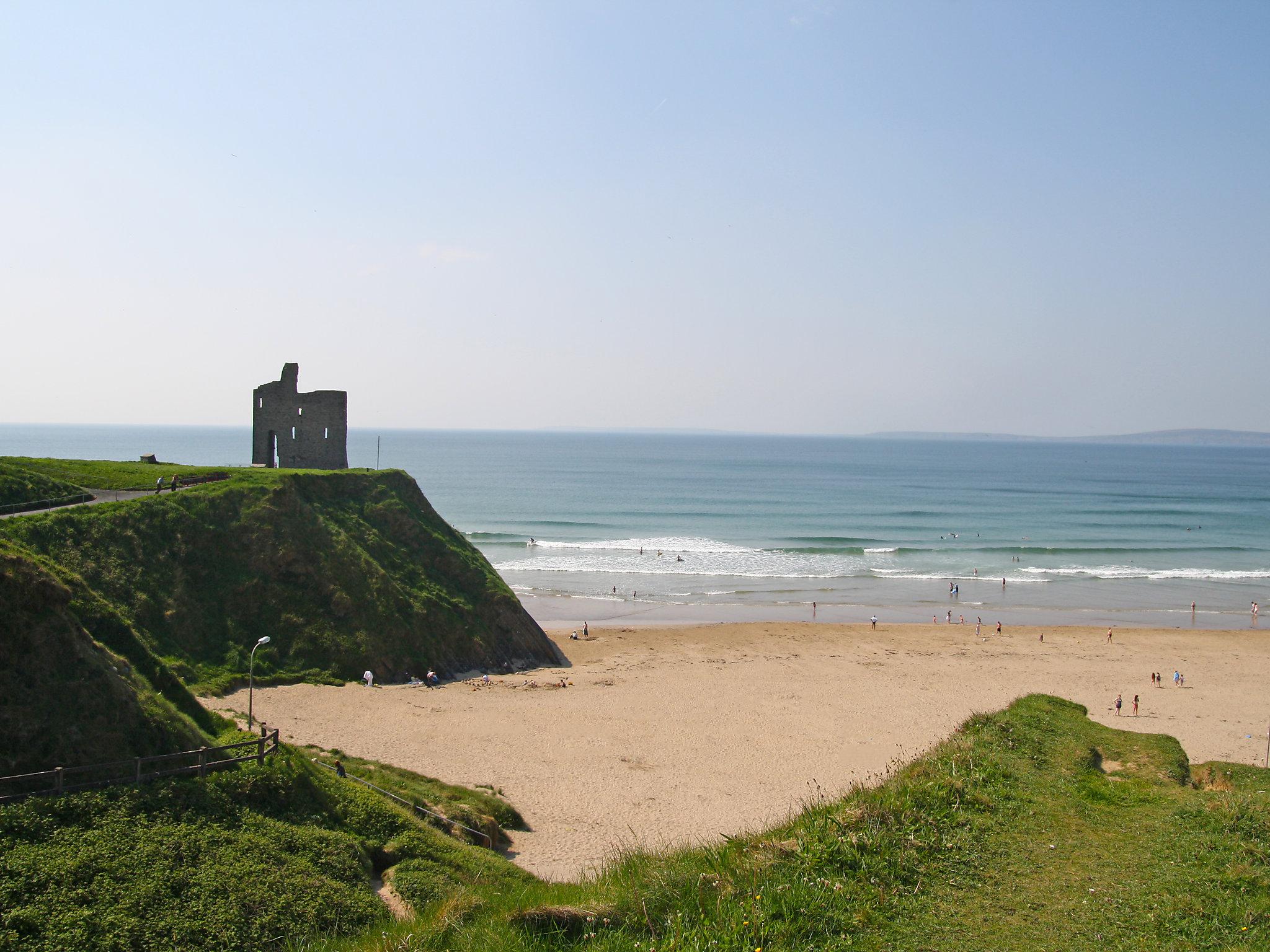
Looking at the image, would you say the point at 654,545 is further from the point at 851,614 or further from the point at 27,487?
the point at 27,487

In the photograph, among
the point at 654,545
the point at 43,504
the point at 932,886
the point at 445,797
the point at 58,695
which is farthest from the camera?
the point at 654,545

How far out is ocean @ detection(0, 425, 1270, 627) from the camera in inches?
1790

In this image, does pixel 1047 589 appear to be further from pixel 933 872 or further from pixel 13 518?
pixel 13 518

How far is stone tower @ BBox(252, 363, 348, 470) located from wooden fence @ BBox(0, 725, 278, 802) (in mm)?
24015

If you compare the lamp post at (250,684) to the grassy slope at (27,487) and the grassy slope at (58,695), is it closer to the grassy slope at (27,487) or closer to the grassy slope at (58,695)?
the grassy slope at (58,695)

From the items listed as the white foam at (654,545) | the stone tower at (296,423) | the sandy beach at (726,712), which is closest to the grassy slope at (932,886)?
the sandy beach at (726,712)

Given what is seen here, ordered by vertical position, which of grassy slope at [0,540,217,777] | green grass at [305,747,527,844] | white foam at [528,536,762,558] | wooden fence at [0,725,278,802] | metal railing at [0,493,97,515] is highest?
metal railing at [0,493,97,515]

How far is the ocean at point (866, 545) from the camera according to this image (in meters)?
45.5

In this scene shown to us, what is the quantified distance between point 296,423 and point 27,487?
11027mm

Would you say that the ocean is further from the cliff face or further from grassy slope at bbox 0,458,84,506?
grassy slope at bbox 0,458,84,506

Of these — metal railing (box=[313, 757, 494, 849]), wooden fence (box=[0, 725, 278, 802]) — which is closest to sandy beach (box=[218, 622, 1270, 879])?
metal railing (box=[313, 757, 494, 849])

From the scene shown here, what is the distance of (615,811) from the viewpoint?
1777 cm

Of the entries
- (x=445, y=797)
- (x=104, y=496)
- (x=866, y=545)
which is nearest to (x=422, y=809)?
(x=445, y=797)

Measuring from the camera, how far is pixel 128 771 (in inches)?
444
